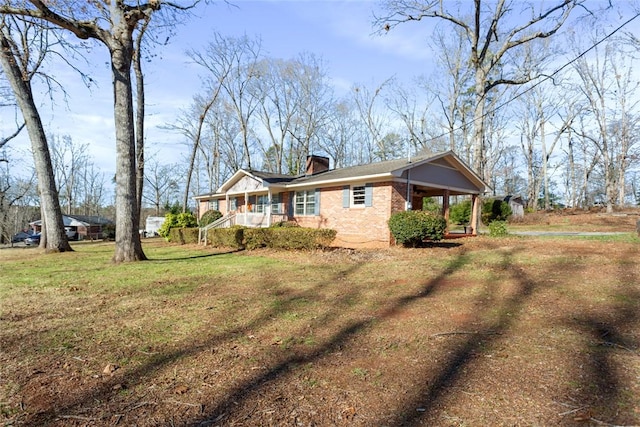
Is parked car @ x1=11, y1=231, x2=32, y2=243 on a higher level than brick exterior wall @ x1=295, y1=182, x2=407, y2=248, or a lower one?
lower

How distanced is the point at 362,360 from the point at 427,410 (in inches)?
35.8

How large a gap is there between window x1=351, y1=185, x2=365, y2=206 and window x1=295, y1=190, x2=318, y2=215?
236cm

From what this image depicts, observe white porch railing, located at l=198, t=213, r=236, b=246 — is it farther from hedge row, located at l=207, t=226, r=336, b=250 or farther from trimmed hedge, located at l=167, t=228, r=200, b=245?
hedge row, located at l=207, t=226, r=336, b=250

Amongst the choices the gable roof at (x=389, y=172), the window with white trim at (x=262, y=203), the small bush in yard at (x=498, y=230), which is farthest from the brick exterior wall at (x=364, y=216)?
the window with white trim at (x=262, y=203)

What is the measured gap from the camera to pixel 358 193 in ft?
45.9

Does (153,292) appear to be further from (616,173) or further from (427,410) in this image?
(616,173)

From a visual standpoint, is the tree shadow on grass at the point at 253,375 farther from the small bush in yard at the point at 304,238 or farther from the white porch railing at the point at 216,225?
the white porch railing at the point at 216,225

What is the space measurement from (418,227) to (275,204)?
9781 mm

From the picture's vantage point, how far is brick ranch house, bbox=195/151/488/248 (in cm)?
1289

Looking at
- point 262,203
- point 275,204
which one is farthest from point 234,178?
point 275,204

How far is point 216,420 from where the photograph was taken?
7.36 ft

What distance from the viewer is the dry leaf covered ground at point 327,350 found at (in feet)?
7.69

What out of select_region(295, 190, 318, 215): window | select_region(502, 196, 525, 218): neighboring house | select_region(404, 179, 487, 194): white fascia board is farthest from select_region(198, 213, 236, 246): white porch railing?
select_region(502, 196, 525, 218): neighboring house

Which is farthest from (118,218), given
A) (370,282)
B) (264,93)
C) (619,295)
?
(264,93)
